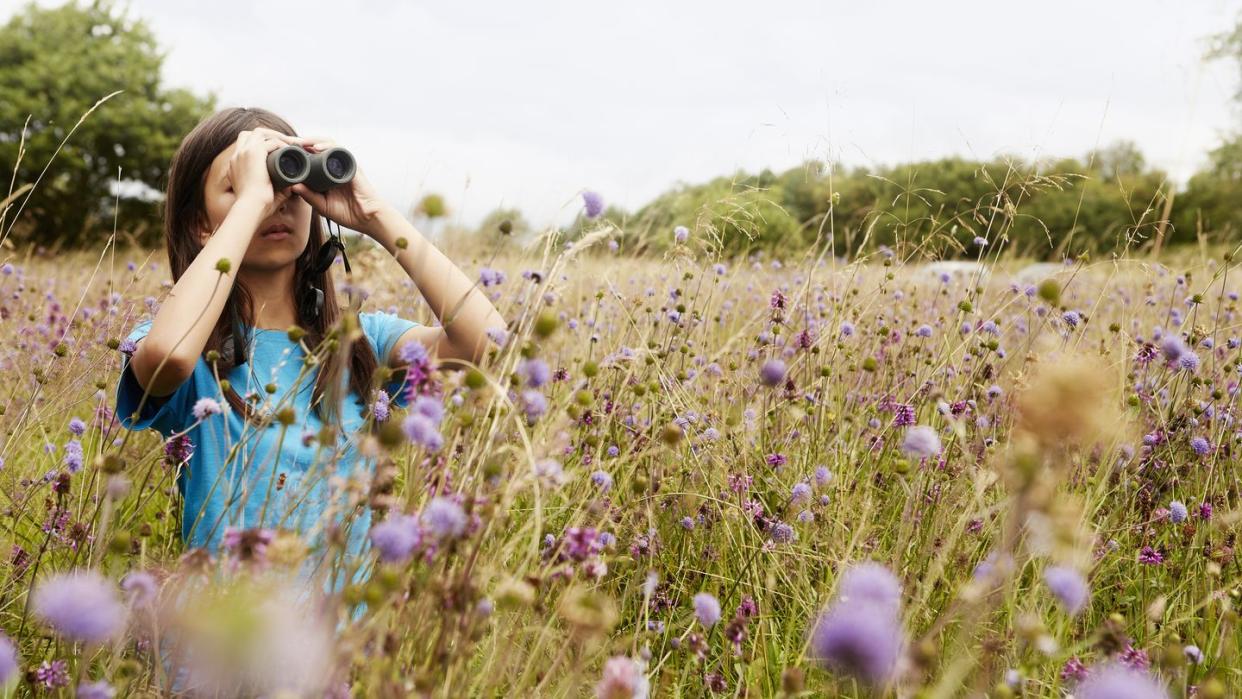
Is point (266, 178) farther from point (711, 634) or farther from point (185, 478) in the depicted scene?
point (711, 634)

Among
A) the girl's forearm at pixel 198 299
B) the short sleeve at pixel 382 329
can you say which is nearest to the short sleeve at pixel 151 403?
the girl's forearm at pixel 198 299

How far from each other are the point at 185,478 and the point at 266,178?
0.75m

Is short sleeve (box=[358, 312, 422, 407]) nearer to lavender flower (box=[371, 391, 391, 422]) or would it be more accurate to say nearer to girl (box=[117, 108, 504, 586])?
girl (box=[117, 108, 504, 586])

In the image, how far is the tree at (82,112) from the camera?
56.2 ft

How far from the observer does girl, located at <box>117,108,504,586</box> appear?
182 centimetres

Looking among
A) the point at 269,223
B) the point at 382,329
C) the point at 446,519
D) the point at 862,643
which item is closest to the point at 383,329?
the point at 382,329

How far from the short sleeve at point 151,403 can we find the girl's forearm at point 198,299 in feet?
0.61

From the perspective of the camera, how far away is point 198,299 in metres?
1.81

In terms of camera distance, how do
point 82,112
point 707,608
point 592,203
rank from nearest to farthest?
point 707,608
point 592,203
point 82,112

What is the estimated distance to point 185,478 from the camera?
208cm

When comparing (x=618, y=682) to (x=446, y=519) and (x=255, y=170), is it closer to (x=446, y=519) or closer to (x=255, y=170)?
(x=446, y=519)

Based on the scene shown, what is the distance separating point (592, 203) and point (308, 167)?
82cm

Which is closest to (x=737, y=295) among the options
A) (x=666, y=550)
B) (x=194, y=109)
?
(x=666, y=550)

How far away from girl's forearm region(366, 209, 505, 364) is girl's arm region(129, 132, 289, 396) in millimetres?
324
